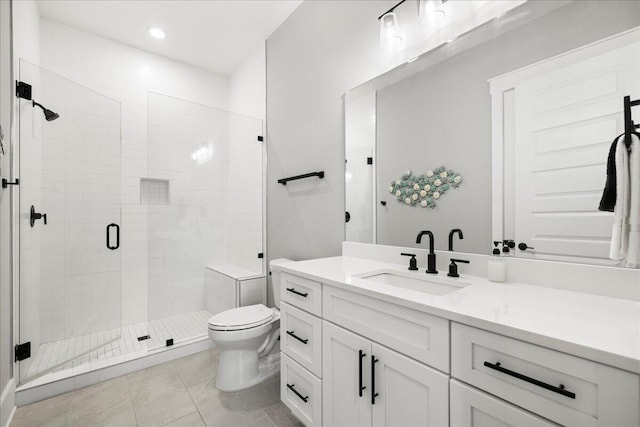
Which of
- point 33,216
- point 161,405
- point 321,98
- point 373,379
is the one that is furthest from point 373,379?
point 33,216

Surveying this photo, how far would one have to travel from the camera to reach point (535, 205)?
1.12 metres

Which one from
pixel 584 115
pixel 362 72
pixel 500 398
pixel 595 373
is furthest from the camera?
pixel 362 72

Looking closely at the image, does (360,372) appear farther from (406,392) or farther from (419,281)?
(419,281)

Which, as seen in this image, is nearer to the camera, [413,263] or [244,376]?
[413,263]

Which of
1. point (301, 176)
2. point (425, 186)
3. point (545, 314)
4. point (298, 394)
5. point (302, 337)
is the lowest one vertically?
point (298, 394)

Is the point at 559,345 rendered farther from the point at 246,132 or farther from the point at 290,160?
the point at 246,132

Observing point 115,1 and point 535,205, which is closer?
point 535,205

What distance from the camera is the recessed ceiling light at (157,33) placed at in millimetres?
2684

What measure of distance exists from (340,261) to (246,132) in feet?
6.15

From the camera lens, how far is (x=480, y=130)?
128cm

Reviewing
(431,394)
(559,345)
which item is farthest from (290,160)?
(559,345)

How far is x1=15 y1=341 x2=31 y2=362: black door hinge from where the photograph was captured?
1752mm

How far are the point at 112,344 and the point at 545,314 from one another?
2.86m

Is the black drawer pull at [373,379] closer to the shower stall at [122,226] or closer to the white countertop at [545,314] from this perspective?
the white countertop at [545,314]
